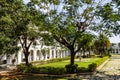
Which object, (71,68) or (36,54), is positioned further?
(36,54)

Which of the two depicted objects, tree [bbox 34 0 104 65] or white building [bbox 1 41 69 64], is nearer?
tree [bbox 34 0 104 65]

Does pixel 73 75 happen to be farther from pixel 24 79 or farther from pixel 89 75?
pixel 24 79

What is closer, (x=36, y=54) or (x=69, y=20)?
(x=69, y=20)

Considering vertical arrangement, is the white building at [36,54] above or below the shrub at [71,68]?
above

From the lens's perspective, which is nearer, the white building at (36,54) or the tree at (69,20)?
the tree at (69,20)

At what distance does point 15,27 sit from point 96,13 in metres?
7.87

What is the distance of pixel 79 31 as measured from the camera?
23.3 meters

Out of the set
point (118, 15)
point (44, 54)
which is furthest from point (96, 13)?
point (44, 54)

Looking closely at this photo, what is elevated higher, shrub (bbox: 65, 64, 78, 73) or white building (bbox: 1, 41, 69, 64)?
white building (bbox: 1, 41, 69, 64)

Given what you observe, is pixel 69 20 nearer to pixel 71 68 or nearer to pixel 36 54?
pixel 71 68

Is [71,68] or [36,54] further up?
[36,54]

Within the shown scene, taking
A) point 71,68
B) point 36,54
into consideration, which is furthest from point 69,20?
point 36,54

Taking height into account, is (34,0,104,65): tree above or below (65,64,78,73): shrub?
above

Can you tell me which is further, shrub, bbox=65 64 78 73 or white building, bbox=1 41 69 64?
white building, bbox=1 41 69 64
